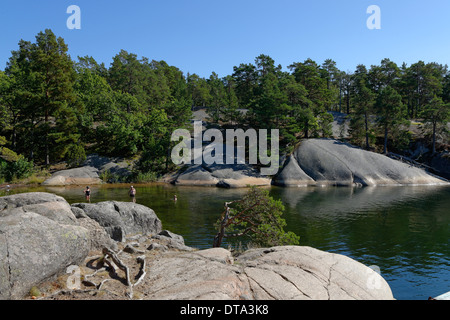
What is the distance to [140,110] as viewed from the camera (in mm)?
71250

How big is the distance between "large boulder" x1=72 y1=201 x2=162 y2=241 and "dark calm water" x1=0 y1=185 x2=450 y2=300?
3.37 metres

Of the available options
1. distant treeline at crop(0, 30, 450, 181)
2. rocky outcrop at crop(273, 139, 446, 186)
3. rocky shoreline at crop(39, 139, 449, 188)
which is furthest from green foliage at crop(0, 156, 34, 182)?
rocky outcrop at crop(273, 139, 446, 186)

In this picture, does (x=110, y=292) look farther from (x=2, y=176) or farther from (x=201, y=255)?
(x=2, y=176)

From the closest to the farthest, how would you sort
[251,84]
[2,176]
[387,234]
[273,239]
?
1. [273,239]
2. [387,234]
3. [2,176]
4. [251,84]

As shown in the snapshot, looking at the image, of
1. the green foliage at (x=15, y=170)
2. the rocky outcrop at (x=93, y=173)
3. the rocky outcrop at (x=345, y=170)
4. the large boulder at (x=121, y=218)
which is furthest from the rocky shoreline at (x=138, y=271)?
the rocky outcrop at (x=345, y=170)

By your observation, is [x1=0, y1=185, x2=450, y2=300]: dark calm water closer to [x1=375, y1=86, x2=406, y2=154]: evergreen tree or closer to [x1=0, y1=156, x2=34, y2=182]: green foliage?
[x1=0, y1=156, x2=34, y2=182]: green foliage

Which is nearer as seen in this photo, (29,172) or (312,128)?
(29,172)

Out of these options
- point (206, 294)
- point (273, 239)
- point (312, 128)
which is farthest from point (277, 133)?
point (206, 294)

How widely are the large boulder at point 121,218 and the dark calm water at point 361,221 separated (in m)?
3.37

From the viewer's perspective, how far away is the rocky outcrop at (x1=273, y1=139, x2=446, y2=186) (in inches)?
2015

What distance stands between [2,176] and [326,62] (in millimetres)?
84080

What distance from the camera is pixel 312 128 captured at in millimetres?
61938

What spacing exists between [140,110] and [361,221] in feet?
186
